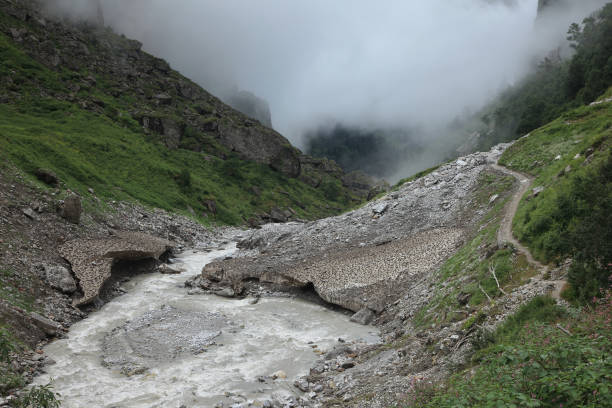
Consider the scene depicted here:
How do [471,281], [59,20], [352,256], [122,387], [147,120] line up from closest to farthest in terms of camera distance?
[122,387] < [471,281] < [352,256] < [147,120] < [59,20]

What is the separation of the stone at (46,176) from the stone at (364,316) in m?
34.5

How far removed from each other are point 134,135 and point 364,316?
9517 centimetres

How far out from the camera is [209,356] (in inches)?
727

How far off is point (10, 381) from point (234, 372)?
8.86 meters

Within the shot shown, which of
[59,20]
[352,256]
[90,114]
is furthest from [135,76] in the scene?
[352,256]

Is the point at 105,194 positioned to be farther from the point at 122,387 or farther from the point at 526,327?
the point at 526,327

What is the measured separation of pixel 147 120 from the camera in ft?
371

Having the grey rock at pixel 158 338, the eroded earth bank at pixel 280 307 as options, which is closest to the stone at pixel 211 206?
the eroded earth bank at pixel 280 307

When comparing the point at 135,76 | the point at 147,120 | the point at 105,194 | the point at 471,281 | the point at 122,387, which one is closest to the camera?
the point at 122,387

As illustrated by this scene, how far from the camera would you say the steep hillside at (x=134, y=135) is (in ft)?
208

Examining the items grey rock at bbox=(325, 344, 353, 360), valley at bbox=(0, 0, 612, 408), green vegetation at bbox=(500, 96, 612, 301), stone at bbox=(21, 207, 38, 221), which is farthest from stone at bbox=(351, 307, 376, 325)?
stone at bbox=(21, 207, 38, 221)

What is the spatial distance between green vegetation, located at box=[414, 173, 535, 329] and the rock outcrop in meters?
22.2

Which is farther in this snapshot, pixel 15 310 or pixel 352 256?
pixel 352 256

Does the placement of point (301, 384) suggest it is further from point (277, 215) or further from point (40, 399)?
point (277, 215)
